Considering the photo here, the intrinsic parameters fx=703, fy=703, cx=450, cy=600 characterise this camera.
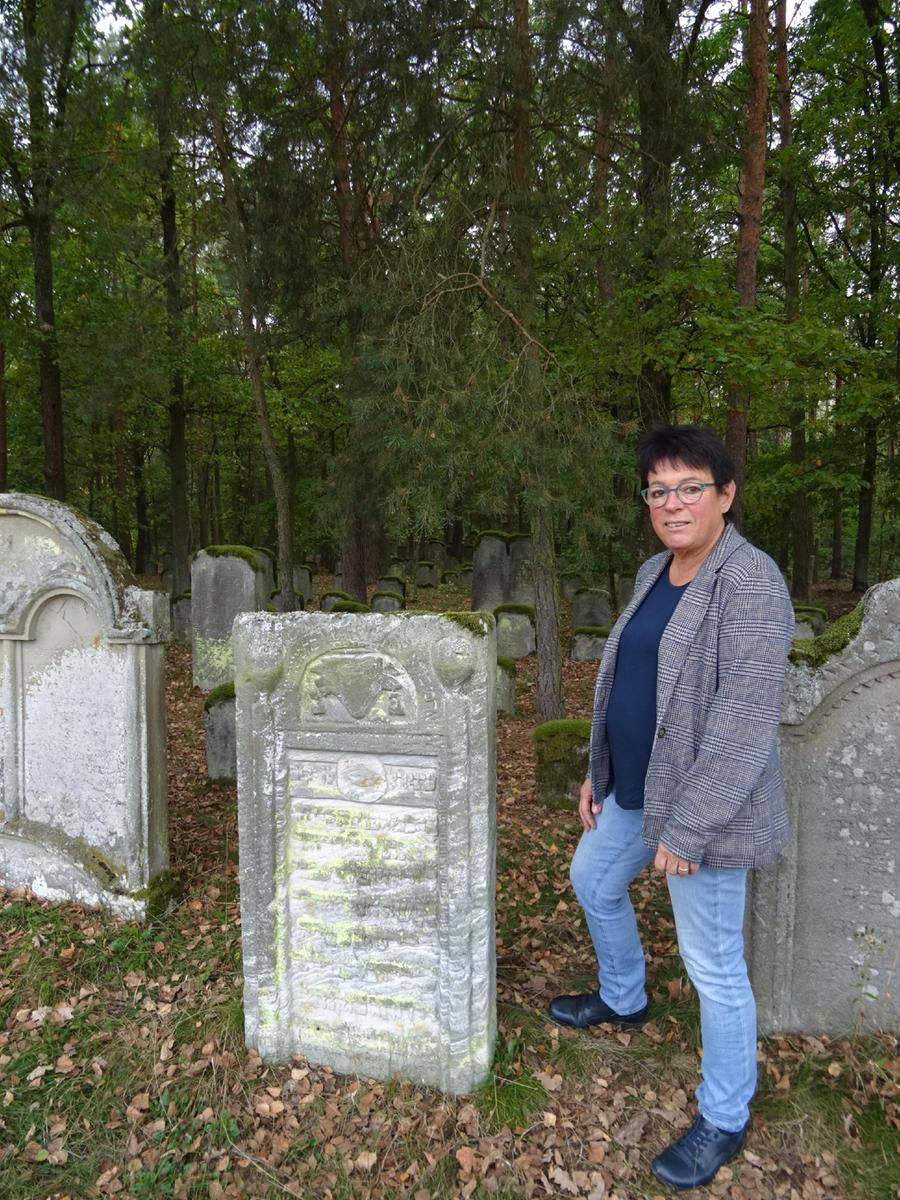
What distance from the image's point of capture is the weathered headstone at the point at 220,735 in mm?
5730

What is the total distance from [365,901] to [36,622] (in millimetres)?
2592

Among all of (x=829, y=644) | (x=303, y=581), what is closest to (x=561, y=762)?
(x=829, y=644)

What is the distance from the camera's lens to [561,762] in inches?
212

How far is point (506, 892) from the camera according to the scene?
420 cm

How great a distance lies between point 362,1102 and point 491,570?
11.1 metres

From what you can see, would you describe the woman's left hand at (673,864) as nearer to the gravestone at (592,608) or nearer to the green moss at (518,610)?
the green moss at (518,610)

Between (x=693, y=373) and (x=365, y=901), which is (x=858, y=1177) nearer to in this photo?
(x=365, y=901)

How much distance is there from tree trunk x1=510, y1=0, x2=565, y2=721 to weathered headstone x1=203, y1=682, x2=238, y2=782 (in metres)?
3.03

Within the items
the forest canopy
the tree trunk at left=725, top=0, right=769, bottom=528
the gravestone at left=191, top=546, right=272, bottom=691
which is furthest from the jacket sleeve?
the gravestone at left=191, top=546, right=272, bottom=691

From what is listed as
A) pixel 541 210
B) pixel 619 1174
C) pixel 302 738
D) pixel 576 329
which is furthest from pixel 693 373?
pixel 619 1174

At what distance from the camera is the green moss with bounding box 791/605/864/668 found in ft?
9.00

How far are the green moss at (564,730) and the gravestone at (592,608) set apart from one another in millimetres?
6861

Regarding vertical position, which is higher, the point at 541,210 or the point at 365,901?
the point at 541,210

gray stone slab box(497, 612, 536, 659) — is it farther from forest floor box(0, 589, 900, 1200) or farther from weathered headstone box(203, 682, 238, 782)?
forest floor box(0, 589, 900, 1200)
